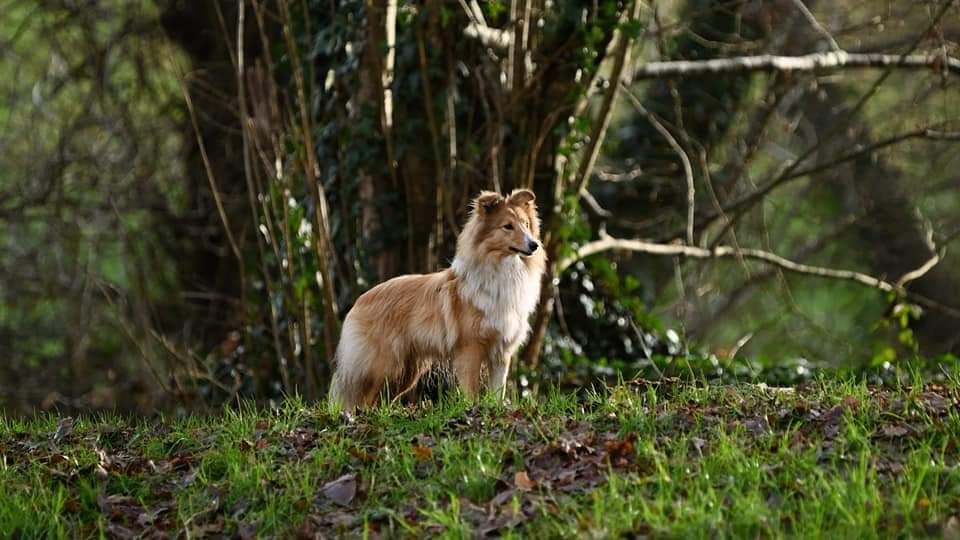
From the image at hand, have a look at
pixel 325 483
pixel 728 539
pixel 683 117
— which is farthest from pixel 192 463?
pixel 683 117

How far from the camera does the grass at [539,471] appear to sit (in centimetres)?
543

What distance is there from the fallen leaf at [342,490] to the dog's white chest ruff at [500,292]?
106 inches

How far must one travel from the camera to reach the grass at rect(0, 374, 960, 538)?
543 cm

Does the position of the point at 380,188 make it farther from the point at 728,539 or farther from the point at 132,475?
the point at 728,539

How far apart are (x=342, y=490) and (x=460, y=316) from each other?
275 cm

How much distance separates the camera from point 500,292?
29.0 feet

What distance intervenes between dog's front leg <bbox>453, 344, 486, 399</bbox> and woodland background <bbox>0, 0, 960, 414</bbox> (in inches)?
49.1

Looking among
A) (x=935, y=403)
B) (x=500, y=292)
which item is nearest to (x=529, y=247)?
(x=500, y=292)

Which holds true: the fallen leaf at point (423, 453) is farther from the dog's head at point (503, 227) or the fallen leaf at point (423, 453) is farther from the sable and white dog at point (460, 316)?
the dog's head at point (503, 227)

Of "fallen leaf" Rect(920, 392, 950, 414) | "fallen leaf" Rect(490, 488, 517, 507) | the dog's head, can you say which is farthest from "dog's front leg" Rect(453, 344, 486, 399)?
"fallen leaf" Rect(920, 392, 950, 414)

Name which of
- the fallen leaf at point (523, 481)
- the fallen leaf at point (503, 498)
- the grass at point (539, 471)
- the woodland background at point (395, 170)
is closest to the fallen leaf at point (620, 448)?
the grass at point (539, 471)

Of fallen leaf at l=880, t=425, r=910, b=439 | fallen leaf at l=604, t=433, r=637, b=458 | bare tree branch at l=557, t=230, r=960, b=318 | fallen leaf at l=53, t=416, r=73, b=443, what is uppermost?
fallen leaf at l=880, t=425, r=910, b=439

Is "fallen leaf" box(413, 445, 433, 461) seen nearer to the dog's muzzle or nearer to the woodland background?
the woodland background

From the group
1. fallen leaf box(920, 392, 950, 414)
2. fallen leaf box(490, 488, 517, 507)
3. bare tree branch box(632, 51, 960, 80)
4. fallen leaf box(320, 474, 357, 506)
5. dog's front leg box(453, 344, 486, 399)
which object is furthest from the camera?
bare tree branch box(632, 51, 960, 80)
